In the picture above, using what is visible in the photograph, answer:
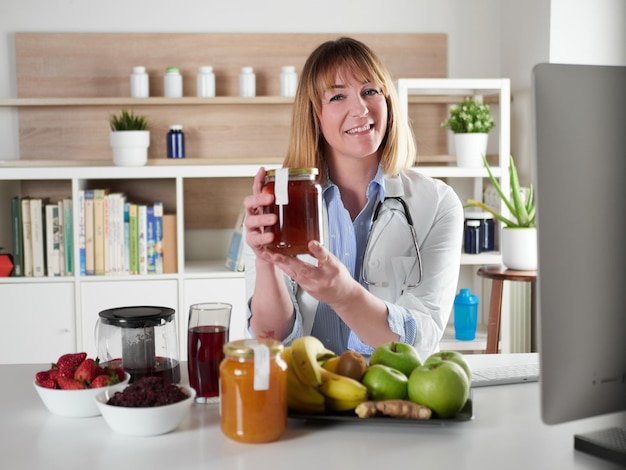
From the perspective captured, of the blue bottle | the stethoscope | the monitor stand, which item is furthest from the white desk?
the blue bottle

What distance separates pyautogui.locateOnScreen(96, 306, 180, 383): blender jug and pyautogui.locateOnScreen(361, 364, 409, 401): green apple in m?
0.40

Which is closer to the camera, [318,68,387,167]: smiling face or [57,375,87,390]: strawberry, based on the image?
[57,375,87,390]: strawberry

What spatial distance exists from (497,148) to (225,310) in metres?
2.59

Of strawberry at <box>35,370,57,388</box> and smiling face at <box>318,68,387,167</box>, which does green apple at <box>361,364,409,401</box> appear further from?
smiling face at <box>318,68,387,167</box>

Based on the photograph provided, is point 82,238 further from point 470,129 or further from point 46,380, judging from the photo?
point 46,380

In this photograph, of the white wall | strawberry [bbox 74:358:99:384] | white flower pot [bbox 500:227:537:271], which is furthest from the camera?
the white wall

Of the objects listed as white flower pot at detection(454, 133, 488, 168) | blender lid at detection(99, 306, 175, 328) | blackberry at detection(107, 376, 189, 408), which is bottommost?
blackberry at detection(107, 376, 189, 408)

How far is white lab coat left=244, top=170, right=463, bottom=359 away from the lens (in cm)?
202

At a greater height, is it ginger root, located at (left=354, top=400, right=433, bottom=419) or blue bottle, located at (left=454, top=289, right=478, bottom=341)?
ginger root, located at (left=354, top=400, right=433, bottom=419)

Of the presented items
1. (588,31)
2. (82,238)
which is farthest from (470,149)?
(82,238)

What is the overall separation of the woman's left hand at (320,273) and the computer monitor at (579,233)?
59 centimetres

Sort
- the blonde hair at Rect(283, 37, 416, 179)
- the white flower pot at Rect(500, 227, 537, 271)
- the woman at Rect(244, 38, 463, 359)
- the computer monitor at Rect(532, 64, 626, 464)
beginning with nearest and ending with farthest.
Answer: the computer monitor at Rect(532, 64, 626, 464)
the woman at Rect(244, 38, 463, 359)
the blonde hair at Rect(283, 37, 416, 179)
the white flower pot at Rect(500, 227, 537, 271)

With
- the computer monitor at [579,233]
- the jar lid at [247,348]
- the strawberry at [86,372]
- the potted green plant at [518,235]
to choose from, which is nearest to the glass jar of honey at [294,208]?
the jar lid at [247,348]

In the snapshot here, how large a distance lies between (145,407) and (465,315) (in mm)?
2320
